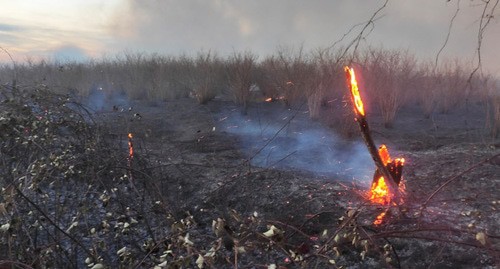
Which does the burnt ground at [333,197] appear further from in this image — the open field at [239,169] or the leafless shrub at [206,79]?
the leafless shrub at [206,79]

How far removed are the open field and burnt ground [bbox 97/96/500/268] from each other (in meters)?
0.02

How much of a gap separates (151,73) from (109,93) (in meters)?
1.56

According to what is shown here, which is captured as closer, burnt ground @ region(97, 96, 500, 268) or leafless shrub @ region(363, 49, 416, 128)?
burnt ground @ region(97, 96, 500, 268)

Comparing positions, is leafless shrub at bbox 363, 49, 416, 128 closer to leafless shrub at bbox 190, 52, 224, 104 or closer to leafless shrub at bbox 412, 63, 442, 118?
leafless shrub at bbox 412, 63, 442, 118

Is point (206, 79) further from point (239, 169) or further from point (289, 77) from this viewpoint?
point (239, 169)

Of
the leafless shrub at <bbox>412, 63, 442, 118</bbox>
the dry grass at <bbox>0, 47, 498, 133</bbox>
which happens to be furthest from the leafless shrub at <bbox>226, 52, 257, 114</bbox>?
the leafless shrub at <bbox>412, 63, 442, 118</bbox>

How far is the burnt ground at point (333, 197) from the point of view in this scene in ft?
7.84

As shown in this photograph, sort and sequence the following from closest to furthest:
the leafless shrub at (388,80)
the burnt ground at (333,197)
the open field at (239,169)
A: the burnt ground at (333,197)
the open field at (239,169)
the leafless shrub at (388,80)

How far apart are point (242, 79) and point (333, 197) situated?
7.28 metres

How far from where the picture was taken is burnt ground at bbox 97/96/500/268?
239 centimetres

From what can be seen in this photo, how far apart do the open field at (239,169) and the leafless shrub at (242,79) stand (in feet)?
0.22

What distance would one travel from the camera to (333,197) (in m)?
4.90

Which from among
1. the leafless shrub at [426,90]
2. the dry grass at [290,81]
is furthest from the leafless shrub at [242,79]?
the leafless shrub at [426,90]

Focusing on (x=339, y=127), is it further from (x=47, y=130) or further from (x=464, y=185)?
(x=47, y=130)
